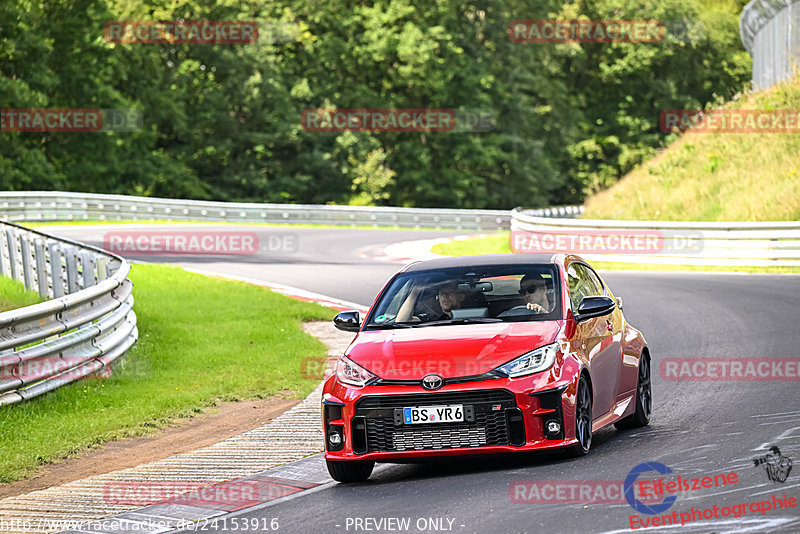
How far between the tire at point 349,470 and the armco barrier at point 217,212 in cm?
3357

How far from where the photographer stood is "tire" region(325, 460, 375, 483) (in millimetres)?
8234

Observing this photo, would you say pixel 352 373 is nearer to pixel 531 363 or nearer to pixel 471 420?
pixel 471 420

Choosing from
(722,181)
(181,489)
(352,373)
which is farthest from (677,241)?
(181,489)

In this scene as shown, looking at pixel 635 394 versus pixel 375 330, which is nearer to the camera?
pixel 375 330

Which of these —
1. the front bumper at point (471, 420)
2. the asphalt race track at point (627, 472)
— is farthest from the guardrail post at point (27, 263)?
the front bumper at point (471, 420)

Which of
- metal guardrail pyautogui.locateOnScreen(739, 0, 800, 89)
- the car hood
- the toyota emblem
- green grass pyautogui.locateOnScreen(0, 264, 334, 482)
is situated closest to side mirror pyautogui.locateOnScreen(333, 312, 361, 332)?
the car hood

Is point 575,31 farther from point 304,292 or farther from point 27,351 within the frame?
point 27,351

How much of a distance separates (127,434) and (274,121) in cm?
5186

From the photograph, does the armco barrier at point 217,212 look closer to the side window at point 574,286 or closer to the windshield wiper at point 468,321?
the side window at point 574,286

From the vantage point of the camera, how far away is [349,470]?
825 centimetres

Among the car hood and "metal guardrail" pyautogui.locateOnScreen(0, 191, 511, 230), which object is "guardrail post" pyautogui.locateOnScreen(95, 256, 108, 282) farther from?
"metal guardrail" pyautogui.locateOnScreen(0, 191, 511, 230)

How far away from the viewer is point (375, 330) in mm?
8883

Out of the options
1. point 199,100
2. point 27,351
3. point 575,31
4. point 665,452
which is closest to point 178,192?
point 199,100

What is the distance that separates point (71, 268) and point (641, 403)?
9.56 m
